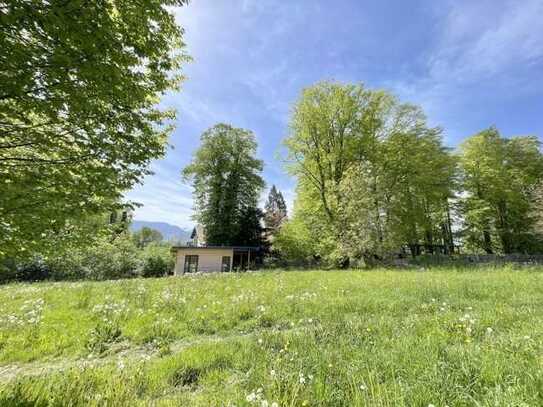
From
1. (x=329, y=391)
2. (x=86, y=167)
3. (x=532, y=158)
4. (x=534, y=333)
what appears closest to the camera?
(x=329, y=391)

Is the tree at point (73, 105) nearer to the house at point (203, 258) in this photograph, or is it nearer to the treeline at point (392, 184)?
the treeline at point (392, 184)

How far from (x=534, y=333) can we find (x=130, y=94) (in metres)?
6.47

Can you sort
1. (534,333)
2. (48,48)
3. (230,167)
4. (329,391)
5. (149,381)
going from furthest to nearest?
(230,167), (534,333), (149,381), (48,48), (329,391)

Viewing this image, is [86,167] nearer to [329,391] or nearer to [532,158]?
[329,391]

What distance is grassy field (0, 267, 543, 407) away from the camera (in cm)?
272

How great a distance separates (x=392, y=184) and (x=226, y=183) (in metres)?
21.7

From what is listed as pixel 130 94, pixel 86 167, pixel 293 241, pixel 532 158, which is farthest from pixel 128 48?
pixel 532 158

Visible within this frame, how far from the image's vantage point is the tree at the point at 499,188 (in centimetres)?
2625

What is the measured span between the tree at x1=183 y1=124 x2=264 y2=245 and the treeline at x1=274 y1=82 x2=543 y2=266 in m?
9.01

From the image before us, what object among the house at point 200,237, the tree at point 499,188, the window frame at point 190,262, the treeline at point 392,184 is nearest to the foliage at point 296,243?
the treeline at point 392,184

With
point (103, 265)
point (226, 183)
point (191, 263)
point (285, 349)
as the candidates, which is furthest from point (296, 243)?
point (285, 349)

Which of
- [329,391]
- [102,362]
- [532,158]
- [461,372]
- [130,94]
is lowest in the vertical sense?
[102,362]

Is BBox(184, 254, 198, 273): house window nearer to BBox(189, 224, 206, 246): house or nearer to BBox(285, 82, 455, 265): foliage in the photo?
BBox(189, 224, 206, 246): house

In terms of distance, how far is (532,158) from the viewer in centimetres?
2853
